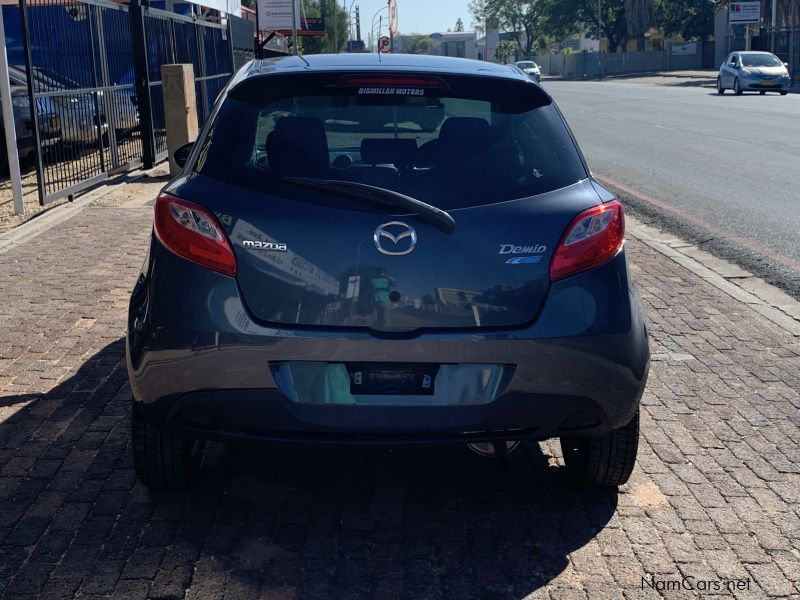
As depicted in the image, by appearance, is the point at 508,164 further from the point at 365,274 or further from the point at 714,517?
the point at 714,517

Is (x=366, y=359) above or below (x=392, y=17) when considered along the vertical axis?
below

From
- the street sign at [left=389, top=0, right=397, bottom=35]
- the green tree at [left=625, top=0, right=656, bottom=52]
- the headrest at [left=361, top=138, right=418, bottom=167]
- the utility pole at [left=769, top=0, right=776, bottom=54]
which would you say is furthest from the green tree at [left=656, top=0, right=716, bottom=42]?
the headrest at [left=361, top=138, right=418, bottom=167]

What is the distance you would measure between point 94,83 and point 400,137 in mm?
10691

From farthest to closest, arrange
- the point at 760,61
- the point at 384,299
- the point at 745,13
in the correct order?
the point at 745,13 → the point at 760,61 → the point at 384,299

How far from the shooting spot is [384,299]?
3613 mm

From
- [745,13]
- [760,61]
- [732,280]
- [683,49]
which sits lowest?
[732,280]

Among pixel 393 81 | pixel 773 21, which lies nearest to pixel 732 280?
pixel 393 81

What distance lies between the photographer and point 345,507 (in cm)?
409

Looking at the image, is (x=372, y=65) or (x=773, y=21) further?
(x=773, y=21)

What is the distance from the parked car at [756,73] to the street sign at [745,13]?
24293mm

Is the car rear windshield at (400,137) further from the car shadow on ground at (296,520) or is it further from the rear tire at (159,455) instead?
the car shadow on ground at (296,520)

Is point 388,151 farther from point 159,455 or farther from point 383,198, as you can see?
point 159,455

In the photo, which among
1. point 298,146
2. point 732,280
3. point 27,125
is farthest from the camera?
point 27,125

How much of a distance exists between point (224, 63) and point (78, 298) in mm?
16106
